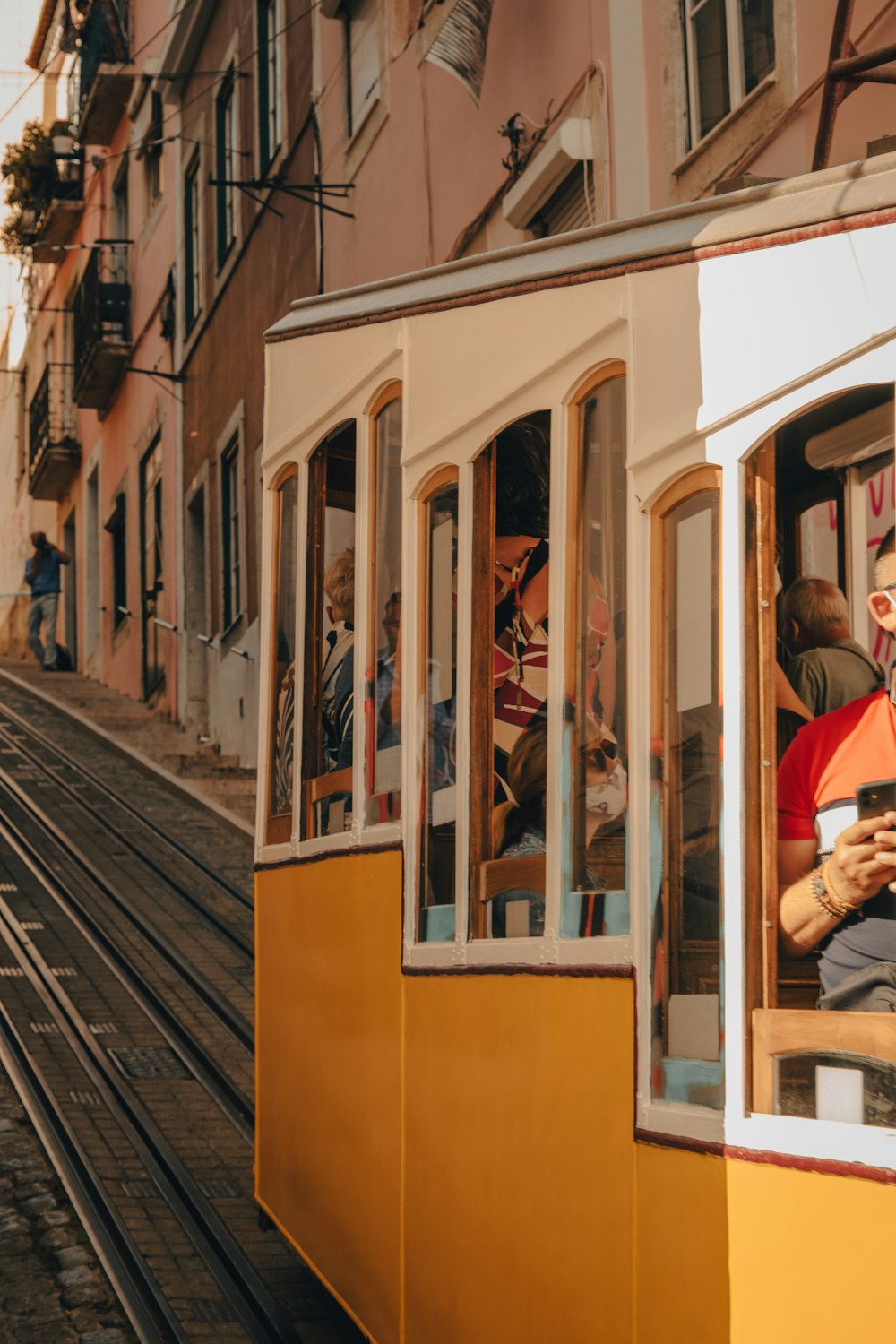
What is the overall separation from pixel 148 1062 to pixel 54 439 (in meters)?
23.2

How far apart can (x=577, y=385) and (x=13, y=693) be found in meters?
20.2

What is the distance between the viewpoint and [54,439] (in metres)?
31.7

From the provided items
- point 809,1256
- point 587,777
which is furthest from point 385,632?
point 809,1256

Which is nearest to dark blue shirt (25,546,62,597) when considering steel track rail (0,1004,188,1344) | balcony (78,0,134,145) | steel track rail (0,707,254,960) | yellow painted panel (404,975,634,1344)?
balcony (78,0,134,145)

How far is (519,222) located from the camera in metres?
12.5

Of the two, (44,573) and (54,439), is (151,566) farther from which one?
(54,439)

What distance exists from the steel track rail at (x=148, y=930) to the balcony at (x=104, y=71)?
13519 millimetres

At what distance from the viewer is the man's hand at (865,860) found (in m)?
3.46

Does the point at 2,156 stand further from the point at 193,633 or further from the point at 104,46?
the point at 193,633

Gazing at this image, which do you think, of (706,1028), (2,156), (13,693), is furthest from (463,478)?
(2,156)

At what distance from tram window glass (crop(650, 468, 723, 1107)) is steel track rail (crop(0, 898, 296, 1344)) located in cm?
297

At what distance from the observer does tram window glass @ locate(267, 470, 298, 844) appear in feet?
20.0

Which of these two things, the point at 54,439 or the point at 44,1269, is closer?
the point at 44,1269

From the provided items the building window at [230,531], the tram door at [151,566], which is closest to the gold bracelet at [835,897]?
the building window at [230,531]
